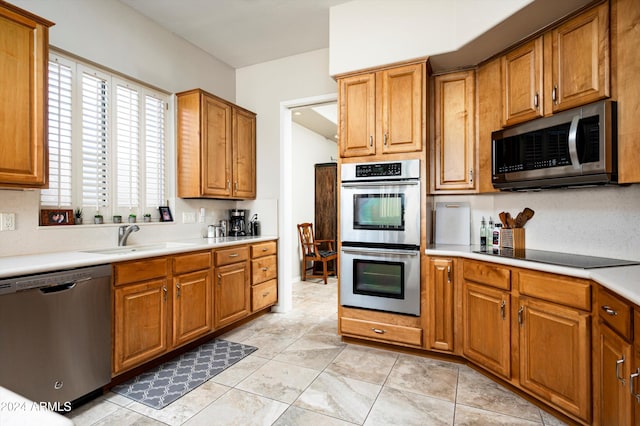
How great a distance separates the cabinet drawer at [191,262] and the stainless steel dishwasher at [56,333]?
1.88ft

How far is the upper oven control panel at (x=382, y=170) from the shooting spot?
9.30 feet

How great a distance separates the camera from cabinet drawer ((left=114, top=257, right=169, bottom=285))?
2.26m

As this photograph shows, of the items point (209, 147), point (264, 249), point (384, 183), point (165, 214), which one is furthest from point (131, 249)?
point (384, 183)

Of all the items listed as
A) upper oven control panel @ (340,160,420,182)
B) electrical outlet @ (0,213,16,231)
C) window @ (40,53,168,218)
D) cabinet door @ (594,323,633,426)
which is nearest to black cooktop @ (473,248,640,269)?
cabinet door @ (594,323,633,426)

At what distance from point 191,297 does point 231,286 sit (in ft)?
1.76

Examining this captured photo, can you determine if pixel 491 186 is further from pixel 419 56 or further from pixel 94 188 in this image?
pixel 94 188

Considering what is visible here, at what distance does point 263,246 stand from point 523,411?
8.99 feet

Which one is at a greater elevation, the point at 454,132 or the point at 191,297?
the point at 454,132

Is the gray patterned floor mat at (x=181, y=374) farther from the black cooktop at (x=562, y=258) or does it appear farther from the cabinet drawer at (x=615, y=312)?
the cabinet drawer at (x=615, y=312)

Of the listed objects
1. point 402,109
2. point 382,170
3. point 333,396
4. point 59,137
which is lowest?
point 333,396

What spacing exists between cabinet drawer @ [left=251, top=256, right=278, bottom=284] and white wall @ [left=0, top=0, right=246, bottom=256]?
1.29 ft

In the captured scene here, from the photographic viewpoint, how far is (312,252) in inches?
227

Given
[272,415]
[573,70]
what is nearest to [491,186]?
[573,70]

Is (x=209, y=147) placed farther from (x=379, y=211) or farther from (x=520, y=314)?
(x=520, y=314)
